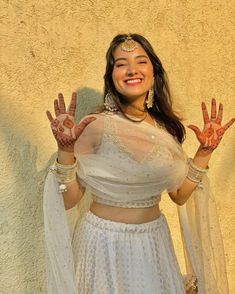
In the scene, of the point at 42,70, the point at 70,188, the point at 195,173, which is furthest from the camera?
the point at 42,70

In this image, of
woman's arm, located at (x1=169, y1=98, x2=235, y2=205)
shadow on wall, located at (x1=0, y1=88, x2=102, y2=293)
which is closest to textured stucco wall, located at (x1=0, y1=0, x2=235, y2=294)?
shadow on wall, located at (x1=0, y1=88, x2=102, y2=293)

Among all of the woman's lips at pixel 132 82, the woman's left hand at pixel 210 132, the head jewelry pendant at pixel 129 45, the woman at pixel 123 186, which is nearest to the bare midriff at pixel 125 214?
the woman at pixel 123 186

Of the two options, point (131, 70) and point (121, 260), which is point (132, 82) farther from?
point (121, 260)

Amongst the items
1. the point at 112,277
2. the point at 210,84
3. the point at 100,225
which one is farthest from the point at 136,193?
the point at 210,84

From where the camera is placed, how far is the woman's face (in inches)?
58.5

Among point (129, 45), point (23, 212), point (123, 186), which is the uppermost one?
point (129, 45)

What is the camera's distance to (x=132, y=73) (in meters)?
1.48

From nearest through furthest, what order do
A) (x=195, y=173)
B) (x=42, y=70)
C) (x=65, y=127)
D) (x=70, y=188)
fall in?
(x=65, y=127) → (x=70, y=188) → (x=195, y=173) → (x=42, y=70)

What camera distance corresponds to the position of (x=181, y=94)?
6.61 ft

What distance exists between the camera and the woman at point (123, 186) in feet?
4.78

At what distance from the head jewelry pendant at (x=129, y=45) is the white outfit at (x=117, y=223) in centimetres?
21

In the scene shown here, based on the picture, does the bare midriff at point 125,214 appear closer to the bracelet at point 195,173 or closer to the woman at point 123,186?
the woman at point 123,186

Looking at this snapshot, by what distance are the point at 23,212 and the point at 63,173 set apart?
0.41m

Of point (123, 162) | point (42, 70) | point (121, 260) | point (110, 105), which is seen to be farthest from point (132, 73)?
point (121, 260)
